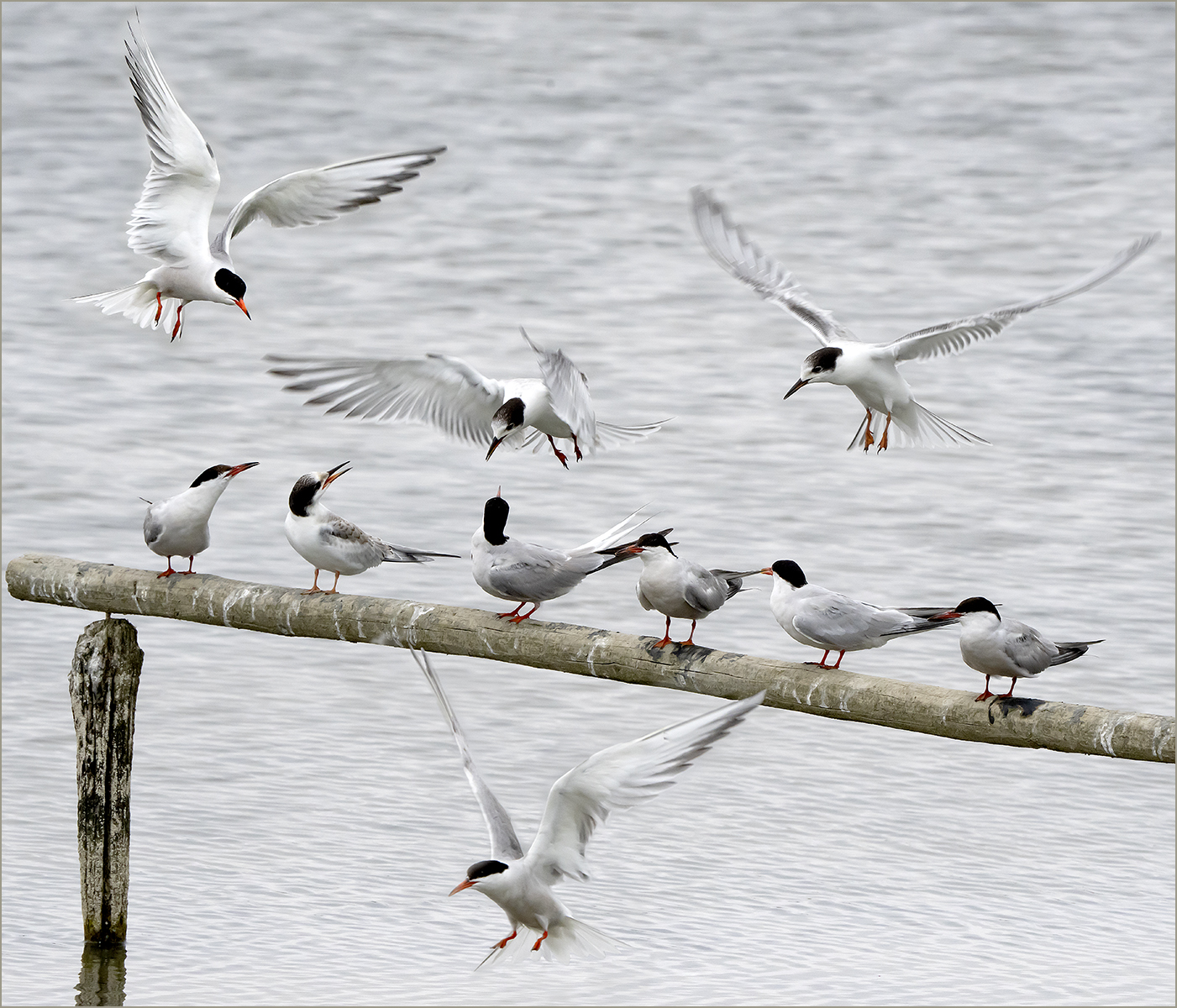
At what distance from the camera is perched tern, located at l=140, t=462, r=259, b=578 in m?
5.13

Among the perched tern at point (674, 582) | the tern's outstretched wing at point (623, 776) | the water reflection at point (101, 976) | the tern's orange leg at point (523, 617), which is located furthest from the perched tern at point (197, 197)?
the tern's outstretched wing at point (623, 776)

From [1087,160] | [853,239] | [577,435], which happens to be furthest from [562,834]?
[1087,160]

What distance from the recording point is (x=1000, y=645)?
4.29 meters

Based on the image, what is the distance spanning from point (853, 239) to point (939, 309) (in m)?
2.33

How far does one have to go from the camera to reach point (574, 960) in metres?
5.52

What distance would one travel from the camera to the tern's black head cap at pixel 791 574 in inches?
182

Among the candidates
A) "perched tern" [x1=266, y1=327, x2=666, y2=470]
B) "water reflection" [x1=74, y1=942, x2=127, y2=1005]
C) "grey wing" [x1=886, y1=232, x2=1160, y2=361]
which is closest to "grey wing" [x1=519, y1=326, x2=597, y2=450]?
"perched tern" [x1=266, y1=327, x2=666, y2=470]

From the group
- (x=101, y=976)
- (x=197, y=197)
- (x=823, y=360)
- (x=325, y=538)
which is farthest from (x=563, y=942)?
(x=197, y=197)

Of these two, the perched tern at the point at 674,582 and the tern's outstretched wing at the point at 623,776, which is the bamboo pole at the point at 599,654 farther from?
the tern's outstretched wing at the point at 623,776

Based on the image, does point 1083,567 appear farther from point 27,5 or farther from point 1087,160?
point 27,5

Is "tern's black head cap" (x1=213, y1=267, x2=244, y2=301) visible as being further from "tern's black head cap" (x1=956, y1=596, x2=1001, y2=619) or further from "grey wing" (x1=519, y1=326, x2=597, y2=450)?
"tern's black head cap" (x1=956, y1=596, x2=1001, y2=619)

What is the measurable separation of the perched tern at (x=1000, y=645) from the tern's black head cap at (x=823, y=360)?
166cm

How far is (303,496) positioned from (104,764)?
120cm

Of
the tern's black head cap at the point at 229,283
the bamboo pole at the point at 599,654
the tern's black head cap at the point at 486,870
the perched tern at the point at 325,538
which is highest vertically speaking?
the tern's black head cap at the point at 229,283
